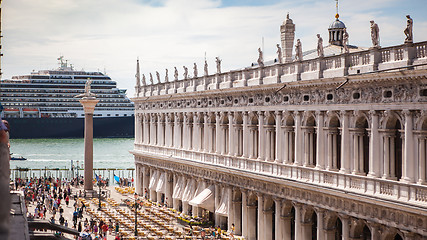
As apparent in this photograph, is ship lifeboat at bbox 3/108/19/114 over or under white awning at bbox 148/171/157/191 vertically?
over

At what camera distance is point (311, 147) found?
29594 mm

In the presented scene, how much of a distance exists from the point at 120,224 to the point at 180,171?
21.2 ft

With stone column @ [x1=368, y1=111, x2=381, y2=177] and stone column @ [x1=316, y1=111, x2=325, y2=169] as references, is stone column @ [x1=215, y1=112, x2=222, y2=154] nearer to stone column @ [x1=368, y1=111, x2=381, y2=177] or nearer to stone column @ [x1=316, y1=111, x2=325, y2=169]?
stone column @ [x1=316, y1=111, x2=325, y2=169]

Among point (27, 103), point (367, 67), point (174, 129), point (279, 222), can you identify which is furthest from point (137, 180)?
point (27, 103)

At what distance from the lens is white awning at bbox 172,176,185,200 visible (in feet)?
150

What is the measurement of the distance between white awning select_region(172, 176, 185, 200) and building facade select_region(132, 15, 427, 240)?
8 centimetres

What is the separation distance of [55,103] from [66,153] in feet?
64.3

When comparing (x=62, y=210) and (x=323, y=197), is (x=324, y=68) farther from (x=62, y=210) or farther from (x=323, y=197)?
(x=62, y=210)

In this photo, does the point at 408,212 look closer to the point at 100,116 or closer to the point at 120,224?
the point at 120,224

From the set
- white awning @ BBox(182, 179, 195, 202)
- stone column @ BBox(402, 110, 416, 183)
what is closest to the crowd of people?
white awning @ BBox(182, 179, 195, 202)

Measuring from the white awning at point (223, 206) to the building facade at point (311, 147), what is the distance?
11cm

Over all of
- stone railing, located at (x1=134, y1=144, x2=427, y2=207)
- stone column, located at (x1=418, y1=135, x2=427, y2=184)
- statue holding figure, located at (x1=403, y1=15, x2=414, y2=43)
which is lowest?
stone railing, located at (x1=134, y1=144, x2=427, y2=207)

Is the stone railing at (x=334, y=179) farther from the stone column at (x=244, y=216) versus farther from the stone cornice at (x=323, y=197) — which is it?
the stone column at (x=244, y=216)

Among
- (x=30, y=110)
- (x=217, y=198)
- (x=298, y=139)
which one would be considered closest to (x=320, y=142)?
(x=298, y=139)
